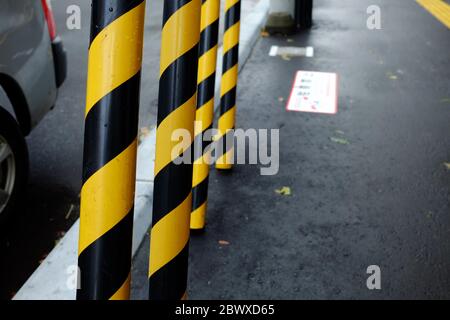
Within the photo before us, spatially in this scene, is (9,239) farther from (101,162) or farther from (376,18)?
(376,18)

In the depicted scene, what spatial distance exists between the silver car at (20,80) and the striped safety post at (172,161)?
6.92ft

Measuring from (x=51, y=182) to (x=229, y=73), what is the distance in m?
1.63

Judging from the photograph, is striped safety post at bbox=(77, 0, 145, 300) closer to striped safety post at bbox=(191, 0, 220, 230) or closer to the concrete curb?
the concrete curb

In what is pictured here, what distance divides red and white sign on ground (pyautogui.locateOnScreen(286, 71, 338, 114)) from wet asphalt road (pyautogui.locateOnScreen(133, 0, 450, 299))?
12 centimetres

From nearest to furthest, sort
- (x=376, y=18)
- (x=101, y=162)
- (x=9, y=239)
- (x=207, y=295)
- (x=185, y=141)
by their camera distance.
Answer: (x=101, y=162), (x=185, y=141), (x=207, y=295), (x=9, y=239), (x=376, y=18)

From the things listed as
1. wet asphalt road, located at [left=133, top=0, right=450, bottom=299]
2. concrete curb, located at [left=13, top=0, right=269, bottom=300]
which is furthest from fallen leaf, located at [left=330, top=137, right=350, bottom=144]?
concrete curb, located at [left=13, top=0, right=269, bottom=300]

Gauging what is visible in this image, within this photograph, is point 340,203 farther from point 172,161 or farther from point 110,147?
point 110,147

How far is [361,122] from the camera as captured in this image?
19.2ft

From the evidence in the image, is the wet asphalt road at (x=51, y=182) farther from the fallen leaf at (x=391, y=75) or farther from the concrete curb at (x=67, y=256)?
the fallen leaf at (x=391, y=75)

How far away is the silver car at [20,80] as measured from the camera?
12.1 ft

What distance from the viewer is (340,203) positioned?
4207 millimetres

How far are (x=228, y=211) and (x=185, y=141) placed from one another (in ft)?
7.30

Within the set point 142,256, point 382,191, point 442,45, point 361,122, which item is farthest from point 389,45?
point 142,256

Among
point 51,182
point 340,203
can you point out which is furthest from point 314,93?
point 51,182
